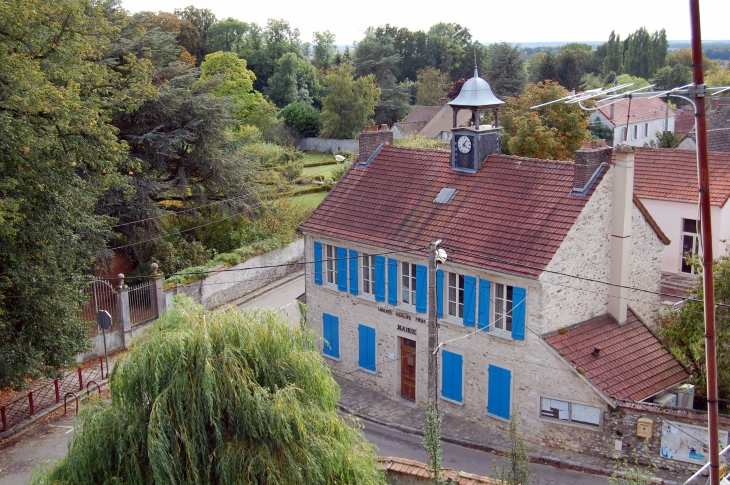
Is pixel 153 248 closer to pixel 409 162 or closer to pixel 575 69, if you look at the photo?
pixel 409 162

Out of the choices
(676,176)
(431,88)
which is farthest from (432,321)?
(431,88)

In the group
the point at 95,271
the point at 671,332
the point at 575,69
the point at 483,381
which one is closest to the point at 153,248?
the point at 95,271

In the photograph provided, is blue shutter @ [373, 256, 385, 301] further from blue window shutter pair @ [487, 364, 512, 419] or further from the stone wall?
the stone wall

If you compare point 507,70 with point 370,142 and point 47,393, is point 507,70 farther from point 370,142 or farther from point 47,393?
point 47,393

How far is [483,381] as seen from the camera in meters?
19.9

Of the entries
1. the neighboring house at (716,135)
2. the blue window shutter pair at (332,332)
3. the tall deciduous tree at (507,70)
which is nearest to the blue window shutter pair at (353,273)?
the blue window shutter pair at (332,332)

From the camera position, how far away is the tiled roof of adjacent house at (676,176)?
86.5 ft

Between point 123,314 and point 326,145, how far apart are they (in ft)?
146

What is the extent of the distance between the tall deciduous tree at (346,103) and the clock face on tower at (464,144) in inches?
1704

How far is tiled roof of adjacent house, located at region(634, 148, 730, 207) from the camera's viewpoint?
86.5 feet

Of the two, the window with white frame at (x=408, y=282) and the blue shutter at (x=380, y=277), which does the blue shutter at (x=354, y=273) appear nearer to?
the blue shutter at (x=380, y=277)

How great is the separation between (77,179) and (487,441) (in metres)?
12.8

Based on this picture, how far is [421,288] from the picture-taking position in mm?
20688

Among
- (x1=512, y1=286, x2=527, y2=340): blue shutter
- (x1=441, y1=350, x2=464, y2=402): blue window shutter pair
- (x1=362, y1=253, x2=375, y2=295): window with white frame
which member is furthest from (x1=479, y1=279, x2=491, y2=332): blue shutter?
(x1=362, y1=253, x2=375, y2=295): window with white frame
